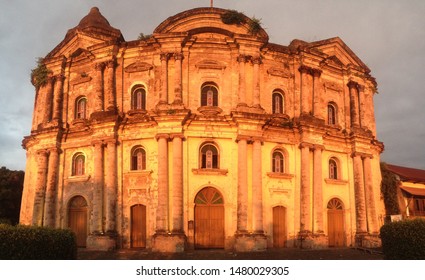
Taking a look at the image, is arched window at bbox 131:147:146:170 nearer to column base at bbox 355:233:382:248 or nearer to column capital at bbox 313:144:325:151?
column capital at bbox 313:144:325:151

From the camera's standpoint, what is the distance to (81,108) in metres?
25.7

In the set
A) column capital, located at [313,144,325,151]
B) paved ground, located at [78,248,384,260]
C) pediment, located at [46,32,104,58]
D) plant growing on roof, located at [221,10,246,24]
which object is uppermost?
plant growing on roof, located at [221,10,246,24]

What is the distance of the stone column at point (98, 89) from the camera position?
24.2 meters

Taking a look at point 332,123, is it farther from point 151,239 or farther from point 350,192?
point 151,239

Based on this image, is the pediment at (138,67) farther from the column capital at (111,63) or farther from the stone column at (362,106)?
the stone column at (362,106)

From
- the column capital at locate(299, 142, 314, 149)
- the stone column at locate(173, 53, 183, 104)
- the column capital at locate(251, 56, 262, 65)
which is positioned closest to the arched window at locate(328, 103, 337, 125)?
the column capital at locate(299, 142, 314, 149)

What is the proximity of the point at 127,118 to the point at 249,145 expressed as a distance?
6.75 metres

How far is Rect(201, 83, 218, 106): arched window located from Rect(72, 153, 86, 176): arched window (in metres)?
7.62

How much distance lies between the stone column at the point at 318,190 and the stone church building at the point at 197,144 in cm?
7

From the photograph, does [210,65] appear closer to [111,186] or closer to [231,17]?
[231,17]

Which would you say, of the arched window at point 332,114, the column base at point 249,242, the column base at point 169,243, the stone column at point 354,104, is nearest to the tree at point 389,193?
the stone column at point 354,104

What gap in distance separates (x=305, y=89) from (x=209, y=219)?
30.8 feet

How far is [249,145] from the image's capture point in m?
22.8

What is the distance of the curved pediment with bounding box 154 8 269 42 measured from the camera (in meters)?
24.2
